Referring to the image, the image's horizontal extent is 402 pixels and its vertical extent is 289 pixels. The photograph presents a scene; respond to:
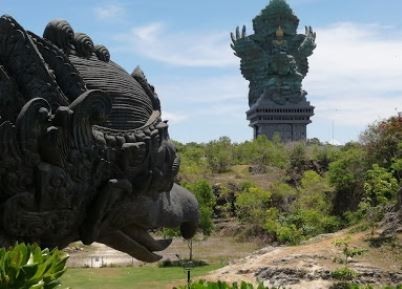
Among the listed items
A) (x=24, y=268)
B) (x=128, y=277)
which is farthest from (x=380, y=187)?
(x=24, y=268)

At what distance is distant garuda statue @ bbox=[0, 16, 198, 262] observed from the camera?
307cm

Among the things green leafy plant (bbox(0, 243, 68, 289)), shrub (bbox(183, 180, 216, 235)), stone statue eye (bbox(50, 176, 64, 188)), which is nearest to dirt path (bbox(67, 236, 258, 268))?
shrub (bbox(183, 180, 216, 235))

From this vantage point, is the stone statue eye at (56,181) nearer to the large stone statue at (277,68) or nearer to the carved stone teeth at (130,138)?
the carved stone teeth at (130,138)

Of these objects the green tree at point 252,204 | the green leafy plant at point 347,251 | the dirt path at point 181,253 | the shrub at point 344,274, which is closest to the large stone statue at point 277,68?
→ the green tree at point 252,204

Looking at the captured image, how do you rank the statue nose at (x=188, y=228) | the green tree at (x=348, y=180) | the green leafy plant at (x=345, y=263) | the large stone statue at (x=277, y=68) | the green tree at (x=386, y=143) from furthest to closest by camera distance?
the large stone statue at (x=277, y=68) → the green tree at (x=348, y=180) → the green tree at (x=386, y=143) → the green leafy plant at (x=345, y=263) → the statue nose at (x=188, y=228)

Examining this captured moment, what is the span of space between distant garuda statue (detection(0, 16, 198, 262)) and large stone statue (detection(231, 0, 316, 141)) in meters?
56.5

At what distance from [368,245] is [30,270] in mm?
14668

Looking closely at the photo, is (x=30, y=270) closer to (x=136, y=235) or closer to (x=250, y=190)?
(x=136, y=235)

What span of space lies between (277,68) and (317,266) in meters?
46.4

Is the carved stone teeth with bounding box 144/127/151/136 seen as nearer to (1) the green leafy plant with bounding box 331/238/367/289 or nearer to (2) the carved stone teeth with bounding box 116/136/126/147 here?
(2) the carved stone teeth with bounding box 116/136/126/147

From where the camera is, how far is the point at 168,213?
3623 millimetres

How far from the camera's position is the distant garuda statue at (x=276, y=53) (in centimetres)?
6003

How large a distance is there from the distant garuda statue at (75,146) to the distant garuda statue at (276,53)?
56.7 meters

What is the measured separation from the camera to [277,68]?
6025 cm
